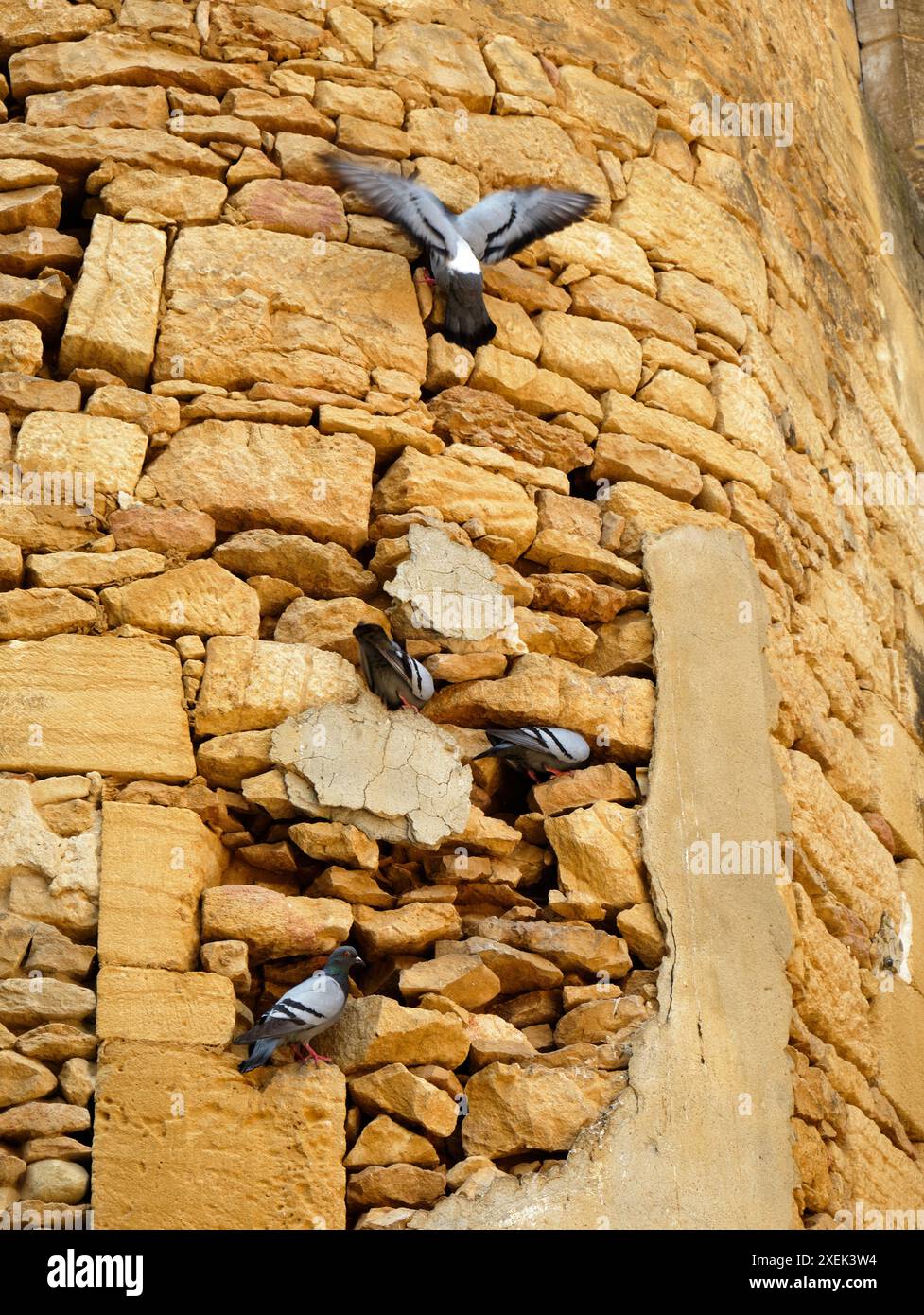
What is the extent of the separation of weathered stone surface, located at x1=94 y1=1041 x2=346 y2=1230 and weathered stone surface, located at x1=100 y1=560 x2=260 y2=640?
1136 millimetres

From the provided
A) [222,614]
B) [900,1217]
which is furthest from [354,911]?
[900,1217]

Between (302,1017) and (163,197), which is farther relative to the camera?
(163,197)

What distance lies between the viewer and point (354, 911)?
4.35m

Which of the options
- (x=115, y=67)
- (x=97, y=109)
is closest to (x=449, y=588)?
(x=97, y=109)

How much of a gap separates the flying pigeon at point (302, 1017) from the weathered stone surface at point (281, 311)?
1.80 metres

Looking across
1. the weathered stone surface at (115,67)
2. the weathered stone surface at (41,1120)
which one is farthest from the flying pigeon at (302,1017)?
the weathered stone surface at (115,67)

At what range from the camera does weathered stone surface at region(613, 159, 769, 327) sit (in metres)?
6.03

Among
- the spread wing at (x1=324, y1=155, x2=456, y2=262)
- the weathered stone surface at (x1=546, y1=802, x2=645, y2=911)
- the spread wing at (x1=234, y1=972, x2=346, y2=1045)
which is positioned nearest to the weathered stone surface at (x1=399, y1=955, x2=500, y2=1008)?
the spread wing at (x1=234, y1=972, x2=346, y2=1045)

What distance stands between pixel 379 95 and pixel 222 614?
6.61ft

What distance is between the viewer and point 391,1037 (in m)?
4.13

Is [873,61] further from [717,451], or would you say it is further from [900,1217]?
[900,1217]

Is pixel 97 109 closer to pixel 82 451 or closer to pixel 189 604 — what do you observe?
pixel 82 451

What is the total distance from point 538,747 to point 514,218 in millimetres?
1813

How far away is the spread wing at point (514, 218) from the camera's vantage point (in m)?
5.39
